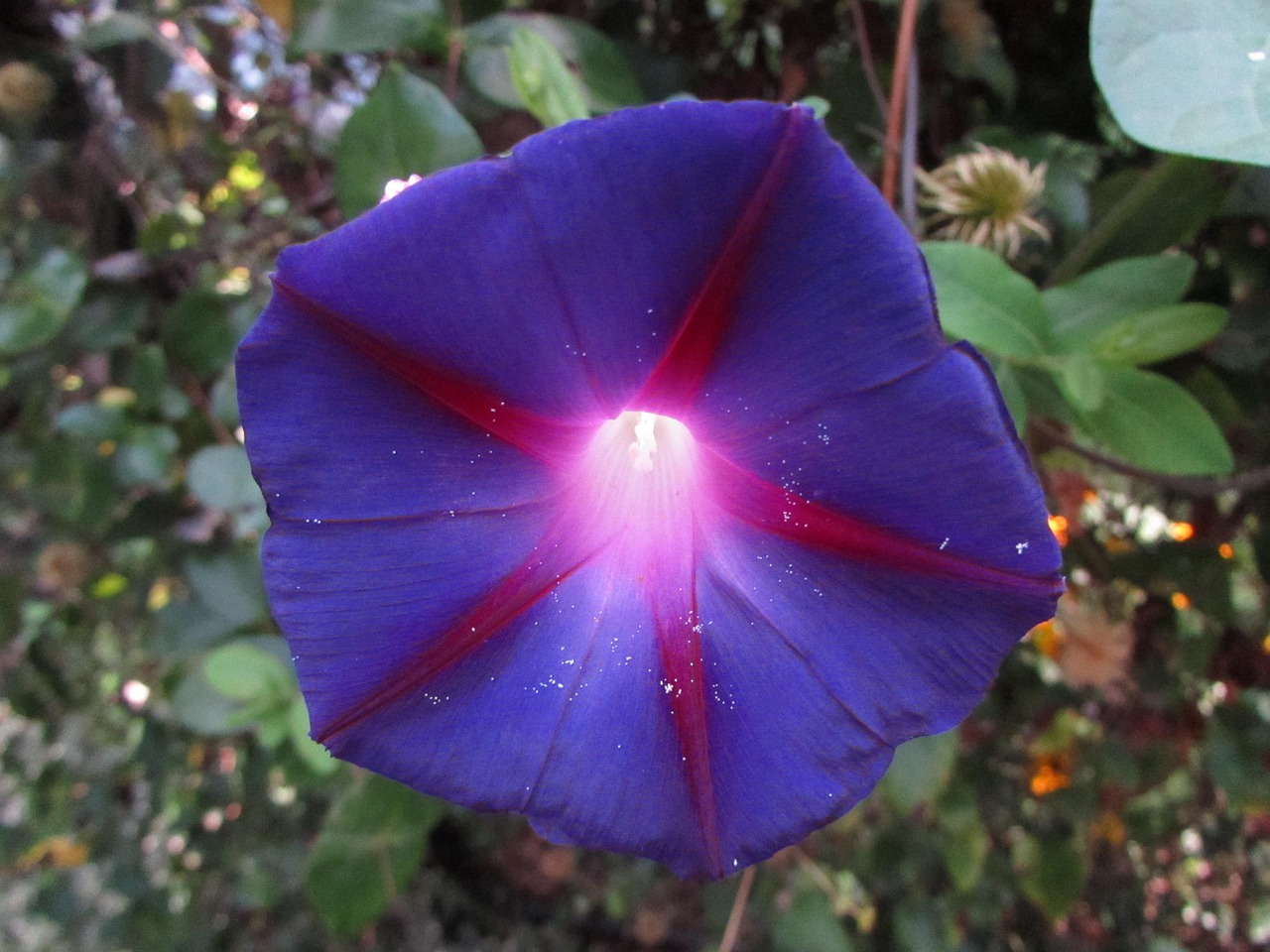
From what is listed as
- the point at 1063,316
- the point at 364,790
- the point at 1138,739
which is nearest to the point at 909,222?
the point at 1063,316

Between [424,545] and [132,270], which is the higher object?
[424,545]

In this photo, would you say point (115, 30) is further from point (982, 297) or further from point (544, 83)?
point (982, 297)

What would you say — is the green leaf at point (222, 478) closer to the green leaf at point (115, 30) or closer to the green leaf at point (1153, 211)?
the green leaf at point (115, 30)

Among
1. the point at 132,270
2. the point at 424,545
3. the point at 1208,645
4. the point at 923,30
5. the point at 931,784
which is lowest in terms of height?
the point at 1208,645

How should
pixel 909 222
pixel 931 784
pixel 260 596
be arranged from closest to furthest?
pixel 909 222 → pixel 931 784 → pixel 260 596

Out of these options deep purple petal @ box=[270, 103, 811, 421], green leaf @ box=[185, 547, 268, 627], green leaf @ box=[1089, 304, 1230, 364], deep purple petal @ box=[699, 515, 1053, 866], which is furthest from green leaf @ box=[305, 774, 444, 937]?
green leaf @ box=[1089, 304, 1230, 364]

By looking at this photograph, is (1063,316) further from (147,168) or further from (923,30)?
(147,168)
